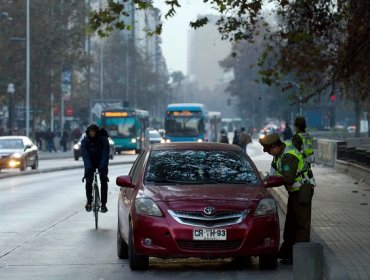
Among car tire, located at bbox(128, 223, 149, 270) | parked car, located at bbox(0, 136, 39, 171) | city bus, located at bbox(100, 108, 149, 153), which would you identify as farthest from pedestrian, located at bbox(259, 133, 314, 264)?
city bus, located at bbox(100, 108, 149, 153)

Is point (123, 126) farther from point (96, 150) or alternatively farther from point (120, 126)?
point (96, 150)

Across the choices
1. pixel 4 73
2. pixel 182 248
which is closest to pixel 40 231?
pixel 182 248

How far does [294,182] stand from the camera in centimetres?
1333

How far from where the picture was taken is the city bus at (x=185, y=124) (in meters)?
66.9

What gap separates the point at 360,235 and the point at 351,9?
5765 millimetres

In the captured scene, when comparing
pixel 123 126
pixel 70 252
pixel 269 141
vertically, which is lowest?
pixel 70 252

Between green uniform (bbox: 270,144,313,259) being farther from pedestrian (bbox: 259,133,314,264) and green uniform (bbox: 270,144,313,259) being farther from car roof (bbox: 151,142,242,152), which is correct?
car roof (bbox: 151,142,242,152)

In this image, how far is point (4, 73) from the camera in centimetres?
7794

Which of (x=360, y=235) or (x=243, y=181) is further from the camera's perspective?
(x=360, y=235)

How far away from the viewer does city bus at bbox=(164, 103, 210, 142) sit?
6694 cm

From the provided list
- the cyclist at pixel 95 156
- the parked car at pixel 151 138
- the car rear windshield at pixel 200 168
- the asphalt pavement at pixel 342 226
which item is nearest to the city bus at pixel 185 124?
the parked car at pixel 151 138

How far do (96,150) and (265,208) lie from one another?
690 cm

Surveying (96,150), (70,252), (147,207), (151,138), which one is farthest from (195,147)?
(151,138)

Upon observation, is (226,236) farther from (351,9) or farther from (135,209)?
(351,9)
